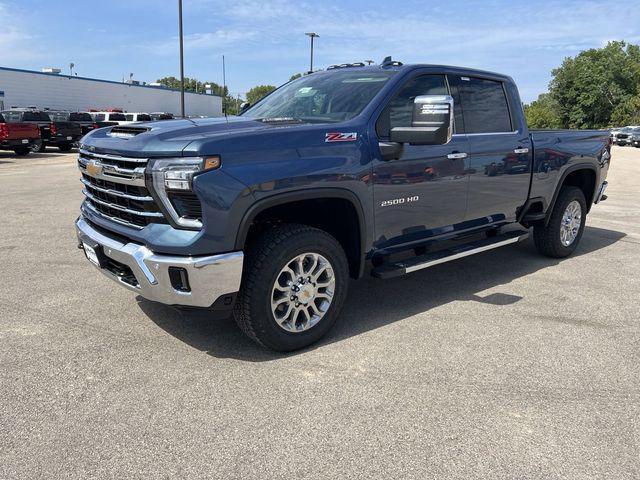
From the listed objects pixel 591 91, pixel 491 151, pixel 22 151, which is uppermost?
pixel 591 91

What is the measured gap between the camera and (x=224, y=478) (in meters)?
2.40

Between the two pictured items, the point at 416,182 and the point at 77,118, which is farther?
the point at 77,118

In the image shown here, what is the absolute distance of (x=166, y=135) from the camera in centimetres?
322

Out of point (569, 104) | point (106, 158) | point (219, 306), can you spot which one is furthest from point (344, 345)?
point (569, 104)

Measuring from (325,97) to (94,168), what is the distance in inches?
74.3

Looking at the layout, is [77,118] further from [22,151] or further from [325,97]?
[325,97]

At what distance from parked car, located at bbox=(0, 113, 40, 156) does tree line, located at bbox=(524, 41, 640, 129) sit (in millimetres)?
54941

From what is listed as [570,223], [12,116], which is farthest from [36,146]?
[570,223]

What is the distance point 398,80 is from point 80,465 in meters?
3.30

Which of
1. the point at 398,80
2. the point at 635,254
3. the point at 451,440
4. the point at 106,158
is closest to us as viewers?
the point at 451,440

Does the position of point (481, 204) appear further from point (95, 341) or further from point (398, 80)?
point (95, 341)

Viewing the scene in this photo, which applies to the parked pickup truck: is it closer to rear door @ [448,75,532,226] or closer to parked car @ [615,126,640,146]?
rear door @ [448,75,532,226]

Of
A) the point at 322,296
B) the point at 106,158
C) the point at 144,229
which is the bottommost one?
the point at 322,296

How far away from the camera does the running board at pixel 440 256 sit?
397 cm
